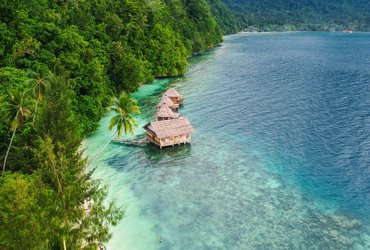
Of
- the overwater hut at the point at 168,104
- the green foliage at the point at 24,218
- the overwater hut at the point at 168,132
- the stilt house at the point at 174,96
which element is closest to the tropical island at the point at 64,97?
the green foliage at the point at 24,218

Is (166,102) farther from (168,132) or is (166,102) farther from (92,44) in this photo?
(92,44)

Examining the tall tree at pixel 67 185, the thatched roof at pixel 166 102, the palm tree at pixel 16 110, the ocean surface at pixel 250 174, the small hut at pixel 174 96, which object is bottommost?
the ocean surface at pixel 250 174

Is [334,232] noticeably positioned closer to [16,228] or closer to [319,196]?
[319,196]

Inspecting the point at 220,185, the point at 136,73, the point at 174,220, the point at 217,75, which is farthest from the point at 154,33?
the point at 174,220

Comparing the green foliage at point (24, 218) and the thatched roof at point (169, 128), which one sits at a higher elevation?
the green foliage at point (24, 218)

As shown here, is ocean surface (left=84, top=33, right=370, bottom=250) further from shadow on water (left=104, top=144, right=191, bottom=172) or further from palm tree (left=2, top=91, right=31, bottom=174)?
palm tree (left=2, top=91, right=31, bottom=174)

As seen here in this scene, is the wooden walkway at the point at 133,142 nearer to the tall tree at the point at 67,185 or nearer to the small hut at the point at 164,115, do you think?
the small hut at the point at 164,115
